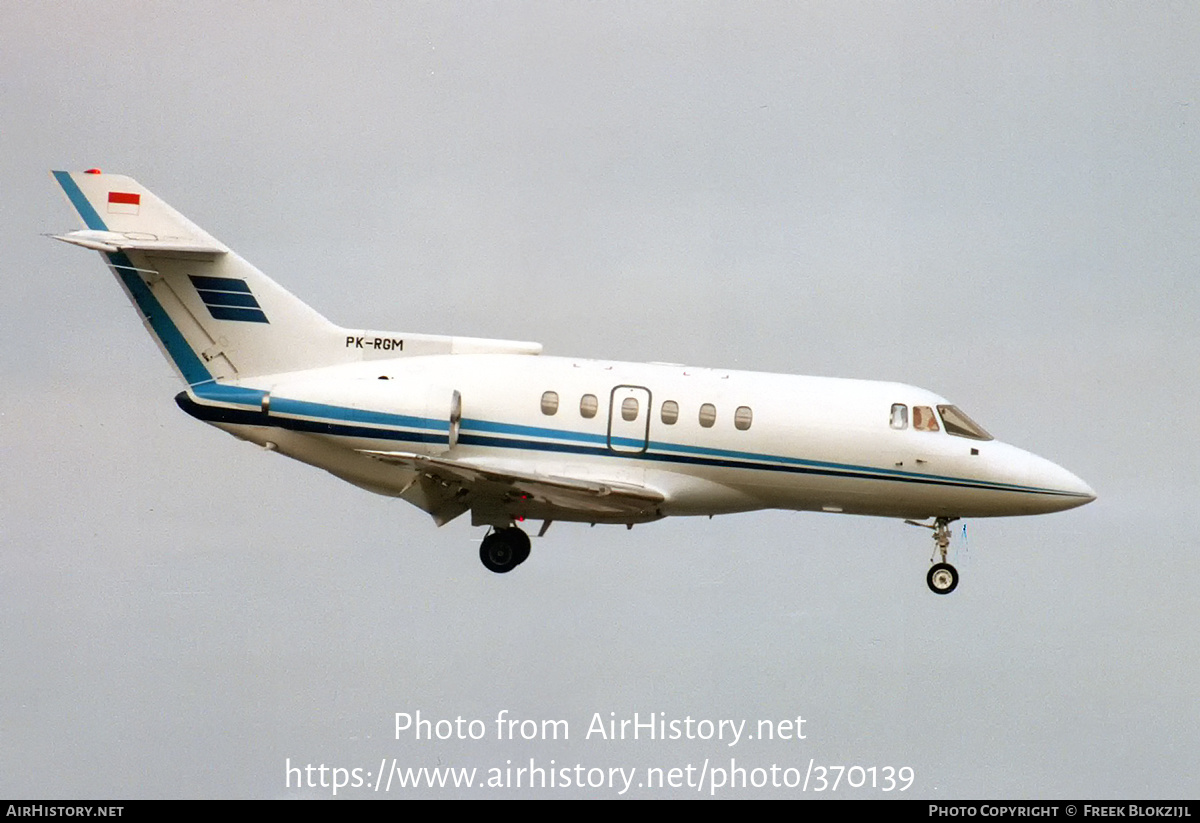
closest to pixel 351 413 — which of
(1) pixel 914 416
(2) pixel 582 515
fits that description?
(2) pixel 582 515

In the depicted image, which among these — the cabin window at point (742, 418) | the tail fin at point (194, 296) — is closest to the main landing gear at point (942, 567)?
the cabin window at point (742, 418)

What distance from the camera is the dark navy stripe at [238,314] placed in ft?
115

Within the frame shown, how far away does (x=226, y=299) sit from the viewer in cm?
3509

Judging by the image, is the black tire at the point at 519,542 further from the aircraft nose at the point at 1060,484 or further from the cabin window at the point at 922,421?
the aircraft nose at the point at 1060,484

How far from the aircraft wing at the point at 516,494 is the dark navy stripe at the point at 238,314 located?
330 centimetres

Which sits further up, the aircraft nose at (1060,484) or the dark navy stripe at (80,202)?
the dark navy stripe at (80,202)

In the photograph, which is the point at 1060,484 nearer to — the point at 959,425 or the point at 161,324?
the point at 959,425

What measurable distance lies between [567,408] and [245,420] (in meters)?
5.37

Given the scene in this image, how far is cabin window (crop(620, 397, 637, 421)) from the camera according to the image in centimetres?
3400

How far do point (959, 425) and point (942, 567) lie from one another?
2.52 metres

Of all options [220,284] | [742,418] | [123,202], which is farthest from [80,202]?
[742,418]

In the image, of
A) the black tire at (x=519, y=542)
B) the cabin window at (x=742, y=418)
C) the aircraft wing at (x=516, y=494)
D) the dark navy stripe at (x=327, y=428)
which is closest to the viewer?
the aircraft wing at (x=516, y=494)

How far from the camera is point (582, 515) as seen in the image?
34438 mm

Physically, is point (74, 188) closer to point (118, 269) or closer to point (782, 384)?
point (118, 269)
